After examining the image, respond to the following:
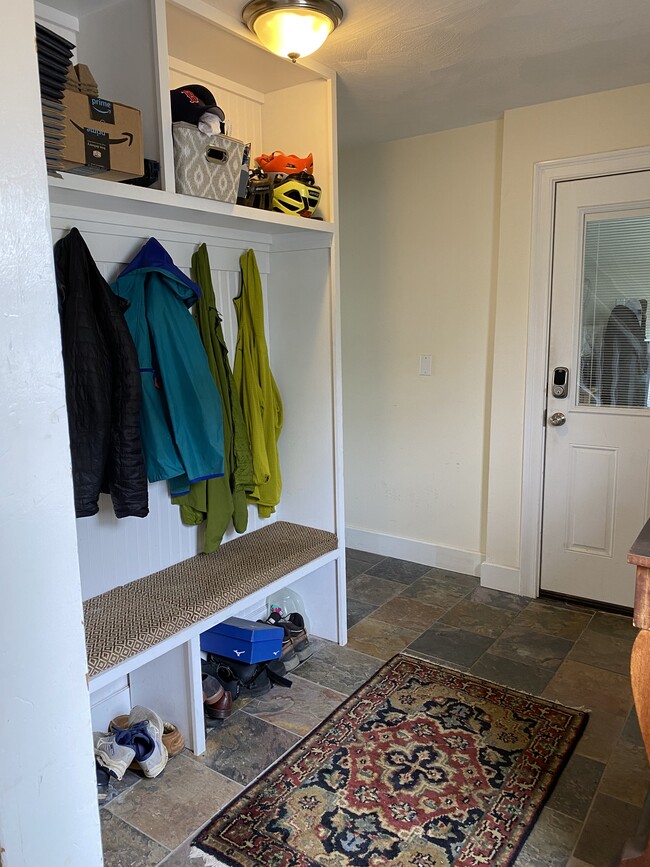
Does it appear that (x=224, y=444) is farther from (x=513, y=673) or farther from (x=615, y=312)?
(x=615, y=312)

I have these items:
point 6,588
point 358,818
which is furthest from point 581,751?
point 6,588

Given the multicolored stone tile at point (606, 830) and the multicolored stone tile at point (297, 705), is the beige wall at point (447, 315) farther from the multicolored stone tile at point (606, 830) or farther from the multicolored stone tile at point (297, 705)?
the multicolored stone tile at point (606, 830)

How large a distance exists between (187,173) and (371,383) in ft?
6.57

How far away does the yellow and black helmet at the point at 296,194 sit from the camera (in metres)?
2.38

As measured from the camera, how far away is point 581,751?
2.08 metres

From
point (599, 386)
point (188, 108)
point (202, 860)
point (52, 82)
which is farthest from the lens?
point (599, 386)

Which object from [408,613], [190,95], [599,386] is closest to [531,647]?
[408,613]

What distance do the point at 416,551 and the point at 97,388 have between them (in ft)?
7.65

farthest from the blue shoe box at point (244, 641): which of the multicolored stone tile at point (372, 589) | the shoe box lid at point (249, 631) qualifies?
the multicolored stone tile at point (372, 589)

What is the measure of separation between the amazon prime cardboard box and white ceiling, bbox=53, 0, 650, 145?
1.57ft

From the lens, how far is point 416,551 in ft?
12.2

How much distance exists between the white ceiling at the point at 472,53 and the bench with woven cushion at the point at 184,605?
1839 mm

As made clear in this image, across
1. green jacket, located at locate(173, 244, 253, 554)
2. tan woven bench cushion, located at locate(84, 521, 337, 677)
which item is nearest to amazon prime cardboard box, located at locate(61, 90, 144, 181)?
green jacket, located at locate(173, 244, 253, 554)

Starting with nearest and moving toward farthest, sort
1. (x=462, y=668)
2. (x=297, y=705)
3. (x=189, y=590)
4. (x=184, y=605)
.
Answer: (x=184, y=605), (x=189, y=590), (x=297, y=705), (x=462, y=668)
